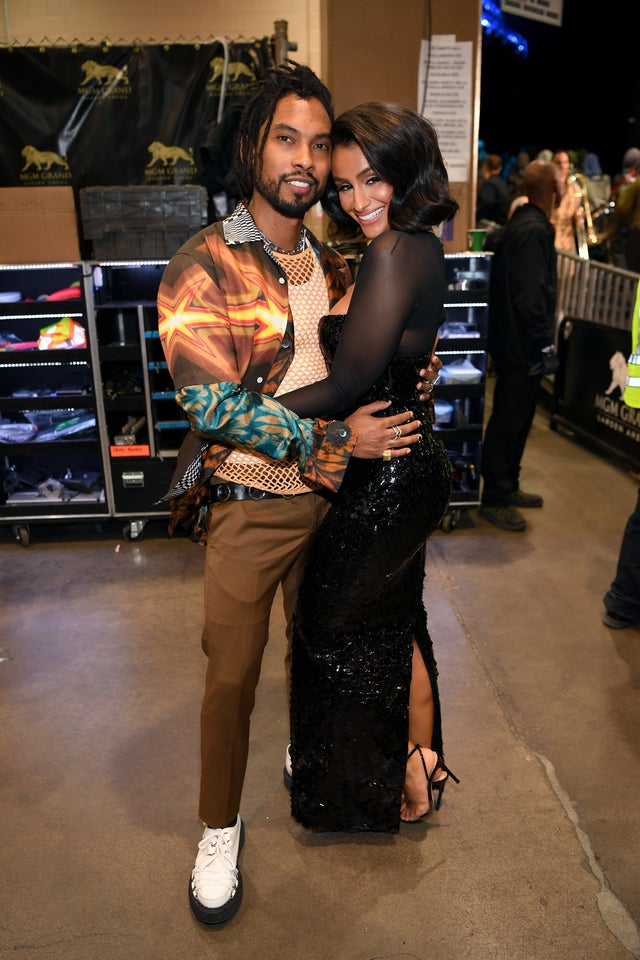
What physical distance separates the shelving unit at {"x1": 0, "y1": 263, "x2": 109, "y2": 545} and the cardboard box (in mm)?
72

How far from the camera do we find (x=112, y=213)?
12.9 feet

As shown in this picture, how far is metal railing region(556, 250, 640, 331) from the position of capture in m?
5.49

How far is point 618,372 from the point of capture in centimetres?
521

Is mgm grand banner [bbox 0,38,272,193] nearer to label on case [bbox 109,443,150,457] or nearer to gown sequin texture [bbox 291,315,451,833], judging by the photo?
label on case [bbox 109,443,150,457]

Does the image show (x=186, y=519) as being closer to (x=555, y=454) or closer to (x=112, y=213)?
(x=112, y=213)

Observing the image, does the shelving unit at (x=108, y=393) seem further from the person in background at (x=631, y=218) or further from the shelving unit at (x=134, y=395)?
the person in background at (x=631, y=218)

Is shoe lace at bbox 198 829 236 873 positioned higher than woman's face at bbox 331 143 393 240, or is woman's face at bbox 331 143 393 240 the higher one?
woman's face at bbox 331 143 393 240

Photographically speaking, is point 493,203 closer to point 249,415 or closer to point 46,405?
point 46,405

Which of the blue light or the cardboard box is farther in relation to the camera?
the blue light

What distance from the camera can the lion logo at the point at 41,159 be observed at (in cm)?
491

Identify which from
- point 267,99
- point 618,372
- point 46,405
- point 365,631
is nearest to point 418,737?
point 365,631

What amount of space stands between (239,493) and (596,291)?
4.83 m

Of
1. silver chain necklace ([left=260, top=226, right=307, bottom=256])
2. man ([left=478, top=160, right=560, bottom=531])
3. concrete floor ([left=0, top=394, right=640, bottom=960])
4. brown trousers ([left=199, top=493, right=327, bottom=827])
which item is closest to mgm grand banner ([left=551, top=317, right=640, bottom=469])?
man ([left=478, top=160, right=560, bottom=531])

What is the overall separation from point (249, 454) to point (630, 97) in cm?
1865
